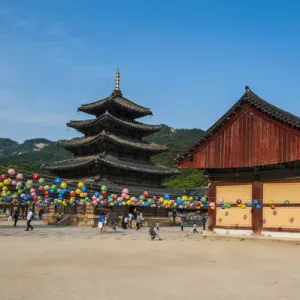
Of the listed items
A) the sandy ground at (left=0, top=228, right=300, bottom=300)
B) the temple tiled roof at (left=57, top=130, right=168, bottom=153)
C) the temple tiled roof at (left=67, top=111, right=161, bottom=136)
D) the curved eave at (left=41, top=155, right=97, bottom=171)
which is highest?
the temple tiled roof at (left=67, top=111, right=161, bottom=136)

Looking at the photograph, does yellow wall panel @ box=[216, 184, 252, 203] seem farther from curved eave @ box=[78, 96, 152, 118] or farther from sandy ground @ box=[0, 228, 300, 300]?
curved eave @ box=[78, 96, 152, 118]

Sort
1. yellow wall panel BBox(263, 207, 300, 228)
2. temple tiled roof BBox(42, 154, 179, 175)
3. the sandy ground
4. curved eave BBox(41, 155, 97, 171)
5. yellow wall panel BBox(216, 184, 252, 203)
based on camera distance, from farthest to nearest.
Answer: curved eave BBox(41, 155, 97, 171) → temple tiled roof BBox(42, 154, 179, 175) → yellow wall panel BBox(216, 184, 252, 203) → yellow wall panel BBox(263, 207, 300, 228) → the sandy ground

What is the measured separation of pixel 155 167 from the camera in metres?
49.6

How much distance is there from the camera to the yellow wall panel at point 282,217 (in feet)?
74.9

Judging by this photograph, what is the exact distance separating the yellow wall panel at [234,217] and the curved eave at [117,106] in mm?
25560

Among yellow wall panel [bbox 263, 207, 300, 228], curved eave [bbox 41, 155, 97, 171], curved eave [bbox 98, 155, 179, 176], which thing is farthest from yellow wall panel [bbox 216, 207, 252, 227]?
curved eave [bbox 41, 155, 97, 171]

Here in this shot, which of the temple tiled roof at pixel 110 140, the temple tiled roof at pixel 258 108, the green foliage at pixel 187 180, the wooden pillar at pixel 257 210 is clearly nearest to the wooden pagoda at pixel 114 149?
the temple tiled roof at pixel 110 140

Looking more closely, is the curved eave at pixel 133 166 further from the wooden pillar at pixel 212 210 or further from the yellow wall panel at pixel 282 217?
the yellow wall panel at pixel 282 217

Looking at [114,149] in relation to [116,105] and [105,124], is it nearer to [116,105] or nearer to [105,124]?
[105,124]

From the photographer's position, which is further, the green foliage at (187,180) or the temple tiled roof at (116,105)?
the green foliage at (187,180)

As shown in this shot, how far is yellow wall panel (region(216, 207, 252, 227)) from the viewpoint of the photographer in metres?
25.1

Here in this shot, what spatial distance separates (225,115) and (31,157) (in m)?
171

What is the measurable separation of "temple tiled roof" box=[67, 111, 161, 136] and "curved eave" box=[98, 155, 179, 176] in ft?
15.2

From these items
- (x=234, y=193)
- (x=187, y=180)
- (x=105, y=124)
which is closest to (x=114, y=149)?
(x=105, y=124)
